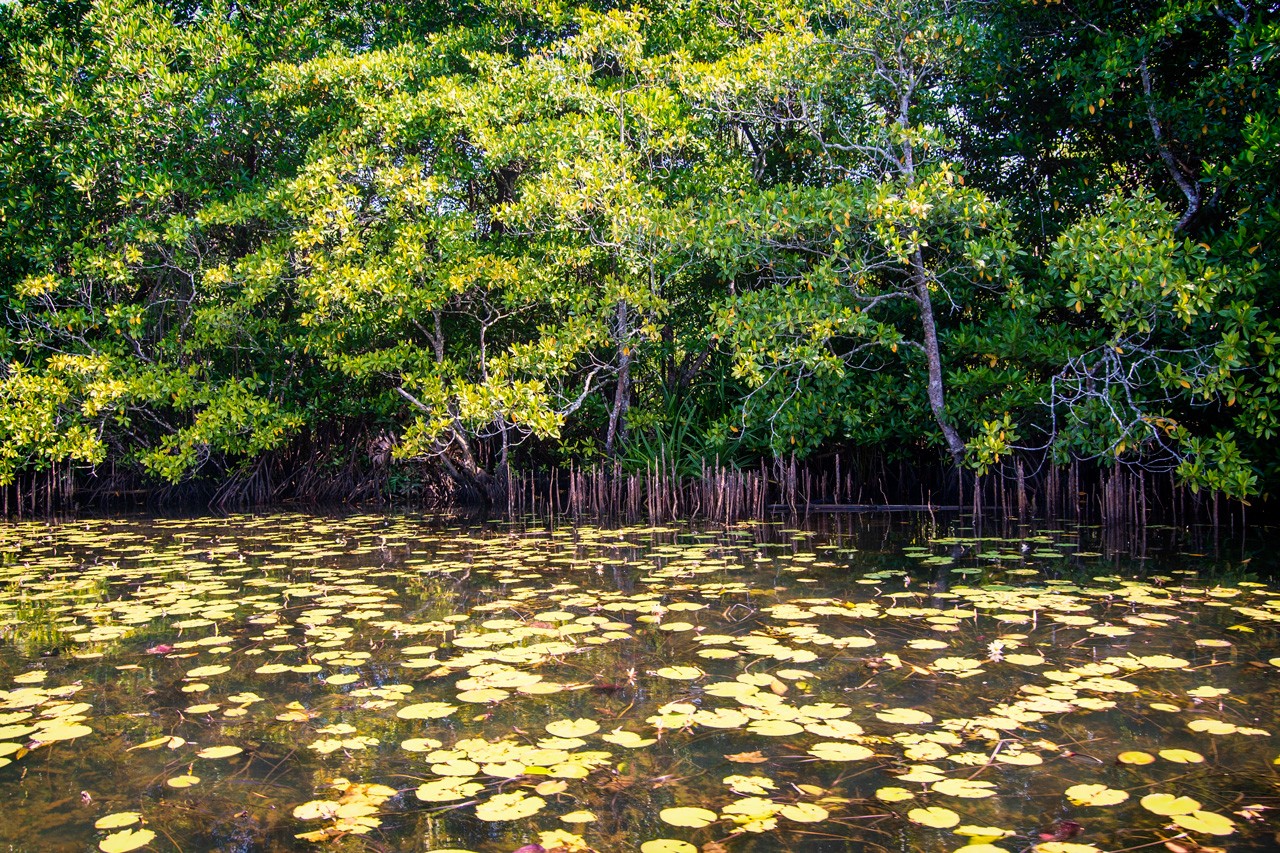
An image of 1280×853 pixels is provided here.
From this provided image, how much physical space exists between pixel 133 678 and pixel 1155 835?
329 centimetres

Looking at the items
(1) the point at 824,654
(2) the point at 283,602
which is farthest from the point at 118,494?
(1) the point at 824,654

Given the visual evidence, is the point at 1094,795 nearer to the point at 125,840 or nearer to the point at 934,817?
the point at 934,817

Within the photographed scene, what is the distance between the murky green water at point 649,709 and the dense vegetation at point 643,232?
284cm

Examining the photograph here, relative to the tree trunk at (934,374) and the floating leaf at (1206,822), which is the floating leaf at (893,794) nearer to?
the floating leaf at (1206,822)

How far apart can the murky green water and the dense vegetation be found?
112 inches

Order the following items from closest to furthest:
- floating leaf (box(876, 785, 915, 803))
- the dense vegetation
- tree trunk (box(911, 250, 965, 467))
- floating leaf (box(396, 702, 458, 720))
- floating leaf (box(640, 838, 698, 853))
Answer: floating leaf (box(640, 838, 698, 853))
floating leaf (box(876, 785, 915, 803))
floating leaf (box(396, 702, 458, 720))
the dense vegetation
tree trunk (box(911, 250, 965, 467))

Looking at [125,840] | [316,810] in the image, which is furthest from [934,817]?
[125,840]

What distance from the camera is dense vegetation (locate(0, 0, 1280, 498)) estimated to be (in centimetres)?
723

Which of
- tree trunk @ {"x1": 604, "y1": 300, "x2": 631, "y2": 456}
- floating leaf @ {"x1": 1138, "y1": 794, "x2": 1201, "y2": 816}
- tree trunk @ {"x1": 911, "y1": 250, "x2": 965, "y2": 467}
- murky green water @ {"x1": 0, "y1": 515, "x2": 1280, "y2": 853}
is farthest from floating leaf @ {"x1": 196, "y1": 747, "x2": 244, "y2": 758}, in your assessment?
tree trunk @ {"x1": 604, "y1": 300, "x2": 631, "y2": 456}

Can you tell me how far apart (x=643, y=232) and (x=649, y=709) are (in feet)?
22.1

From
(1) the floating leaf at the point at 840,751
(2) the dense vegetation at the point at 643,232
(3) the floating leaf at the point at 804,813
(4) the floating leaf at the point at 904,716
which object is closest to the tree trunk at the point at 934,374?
(2) the dense vegetation at the point at 643,232

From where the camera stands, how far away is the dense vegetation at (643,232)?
7227 millimetres

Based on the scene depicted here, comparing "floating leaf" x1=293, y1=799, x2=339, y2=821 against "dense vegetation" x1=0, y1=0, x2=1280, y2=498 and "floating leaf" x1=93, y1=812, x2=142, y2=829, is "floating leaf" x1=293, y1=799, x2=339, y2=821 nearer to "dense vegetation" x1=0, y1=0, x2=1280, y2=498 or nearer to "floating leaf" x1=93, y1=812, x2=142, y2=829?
"floating leaf" x1=93, y1=812, x2=142, y2=829

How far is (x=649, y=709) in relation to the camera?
283cm
